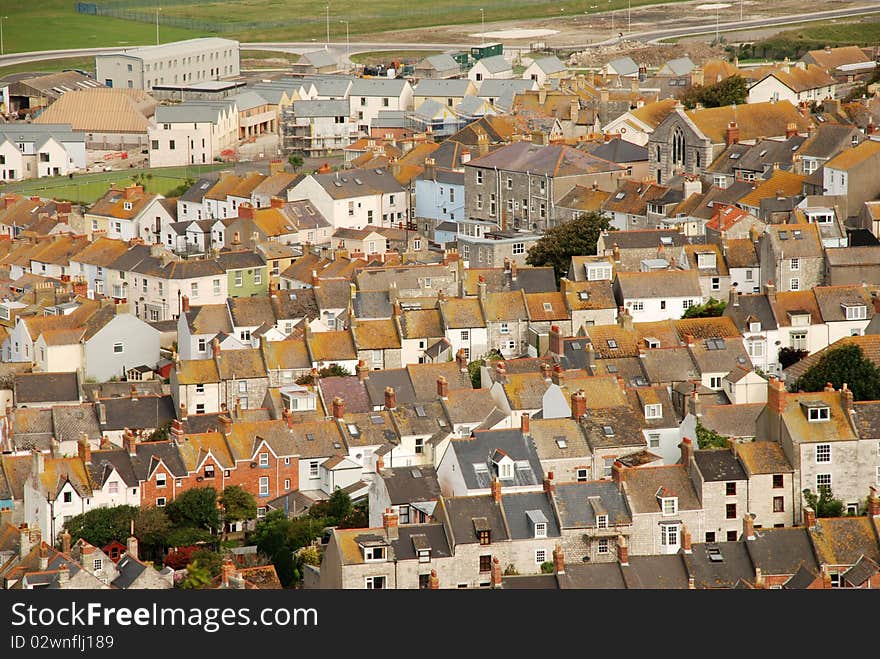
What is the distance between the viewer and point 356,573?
50594mm

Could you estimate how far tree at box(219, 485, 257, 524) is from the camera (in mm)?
59312

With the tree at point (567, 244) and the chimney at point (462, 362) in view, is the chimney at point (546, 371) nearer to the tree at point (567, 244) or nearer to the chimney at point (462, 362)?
the chimney at point (462, 362)

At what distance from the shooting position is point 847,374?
6259cm

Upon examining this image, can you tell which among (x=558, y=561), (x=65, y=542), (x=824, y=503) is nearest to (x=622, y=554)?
(x=558, y=561)

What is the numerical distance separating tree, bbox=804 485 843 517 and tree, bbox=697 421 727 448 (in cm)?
343

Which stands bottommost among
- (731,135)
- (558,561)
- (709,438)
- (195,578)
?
(195,578)

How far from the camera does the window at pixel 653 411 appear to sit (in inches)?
2446

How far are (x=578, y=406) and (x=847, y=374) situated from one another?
28.3ft

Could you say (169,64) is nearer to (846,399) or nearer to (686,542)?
(846,399)

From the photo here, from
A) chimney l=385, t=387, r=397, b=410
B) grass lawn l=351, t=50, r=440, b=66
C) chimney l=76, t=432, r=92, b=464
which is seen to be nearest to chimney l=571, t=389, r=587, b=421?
chimney l=385, t=387, r=397, b=410

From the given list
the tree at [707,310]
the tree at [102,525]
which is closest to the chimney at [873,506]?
the tree at [707,310]

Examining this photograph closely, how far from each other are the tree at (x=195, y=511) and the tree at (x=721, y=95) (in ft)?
187

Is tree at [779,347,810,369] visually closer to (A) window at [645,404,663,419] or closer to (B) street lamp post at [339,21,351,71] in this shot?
(A) window at [645,404,663,419]
